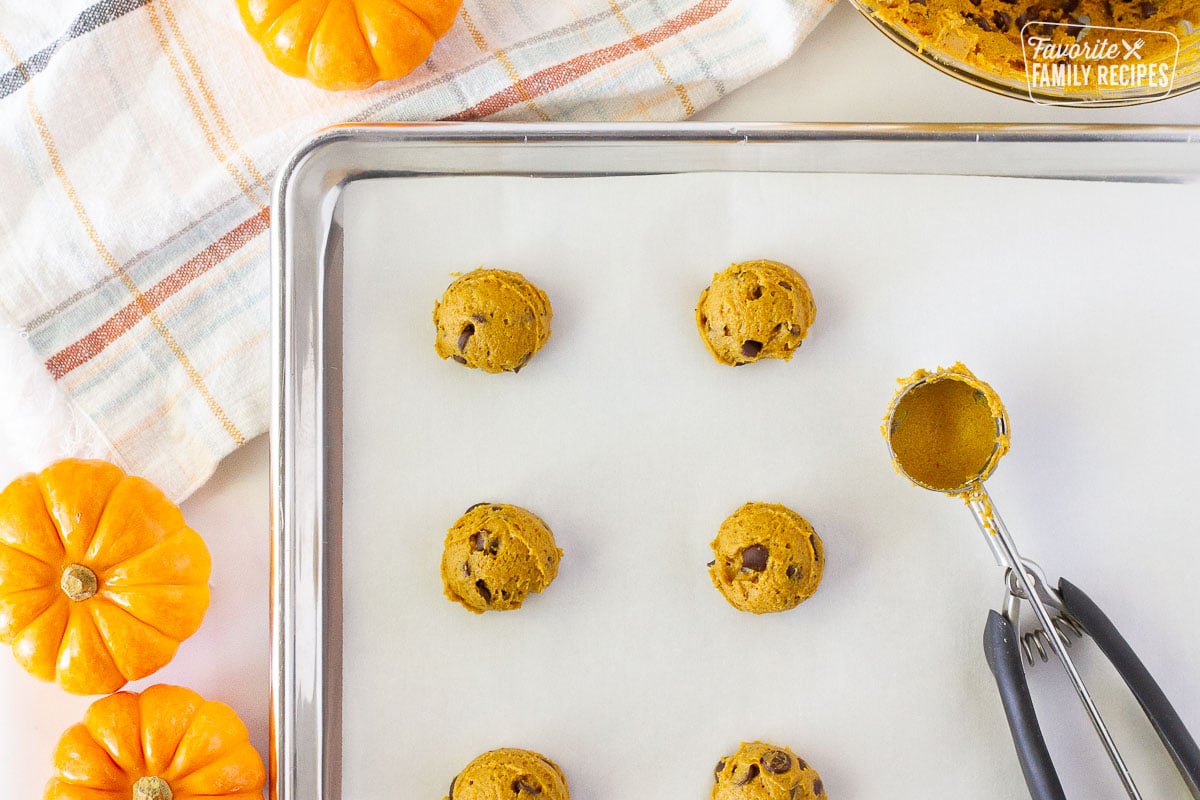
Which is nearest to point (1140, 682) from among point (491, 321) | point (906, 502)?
point (906, 502)

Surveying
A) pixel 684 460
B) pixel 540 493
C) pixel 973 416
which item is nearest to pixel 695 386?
pixel 684 460

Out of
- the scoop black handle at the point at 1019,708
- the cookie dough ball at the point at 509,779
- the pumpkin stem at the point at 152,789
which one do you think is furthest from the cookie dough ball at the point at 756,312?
the pumpkin stem at the point at 152,789

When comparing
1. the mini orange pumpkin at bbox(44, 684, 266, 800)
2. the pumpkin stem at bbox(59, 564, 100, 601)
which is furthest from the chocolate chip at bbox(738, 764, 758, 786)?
the pumpkin stem at bbox(59, 564, 100, 601)

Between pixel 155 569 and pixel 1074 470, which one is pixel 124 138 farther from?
pixel 1074 470

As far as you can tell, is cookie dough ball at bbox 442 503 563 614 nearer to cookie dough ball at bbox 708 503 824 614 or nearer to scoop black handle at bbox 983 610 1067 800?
cookie dough ball at bbox 708 503 824 614

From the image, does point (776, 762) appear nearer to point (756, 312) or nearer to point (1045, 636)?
point (1045, 636)

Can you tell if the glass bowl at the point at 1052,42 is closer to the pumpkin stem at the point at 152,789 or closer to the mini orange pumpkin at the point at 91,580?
the mini orange pumpkin at the point at 91,580
